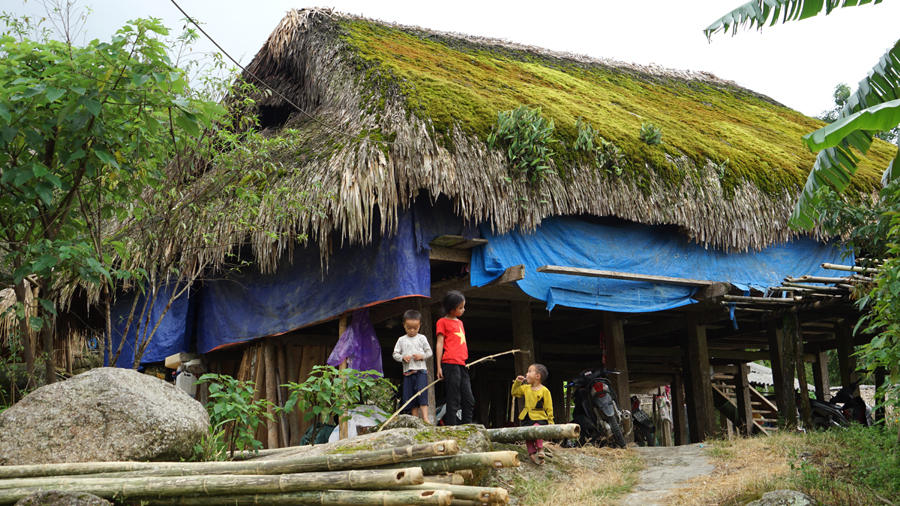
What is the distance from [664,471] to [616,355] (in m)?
2.90

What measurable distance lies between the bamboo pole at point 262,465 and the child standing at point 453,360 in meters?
2.49

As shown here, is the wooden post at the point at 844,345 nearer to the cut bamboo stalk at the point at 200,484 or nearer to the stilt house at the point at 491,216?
the stilt house at the point at 491,216

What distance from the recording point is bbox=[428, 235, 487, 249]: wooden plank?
22.6 feet

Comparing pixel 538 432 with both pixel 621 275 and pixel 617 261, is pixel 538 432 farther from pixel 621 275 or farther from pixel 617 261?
pixel 617 261

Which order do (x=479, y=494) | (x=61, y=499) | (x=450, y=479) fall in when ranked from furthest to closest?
(x=450, y=479)
(x=479, y=494)
(x=61, y=499)

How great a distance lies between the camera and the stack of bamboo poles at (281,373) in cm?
828

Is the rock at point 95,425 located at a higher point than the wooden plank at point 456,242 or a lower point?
lower

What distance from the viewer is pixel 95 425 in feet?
13.2

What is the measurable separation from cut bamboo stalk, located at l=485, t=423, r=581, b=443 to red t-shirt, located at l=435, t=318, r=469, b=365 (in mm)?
999

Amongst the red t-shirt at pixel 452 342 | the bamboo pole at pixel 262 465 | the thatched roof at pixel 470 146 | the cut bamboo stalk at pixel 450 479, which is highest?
the thatched roof at pixel 470 146

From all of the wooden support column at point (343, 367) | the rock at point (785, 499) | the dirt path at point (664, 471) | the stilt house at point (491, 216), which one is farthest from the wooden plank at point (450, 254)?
the rock at point (785, 499)

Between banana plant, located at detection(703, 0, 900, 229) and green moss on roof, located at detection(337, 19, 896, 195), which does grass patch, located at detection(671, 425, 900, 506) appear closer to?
banana plant, located at detection(703, 0, 900, 229)

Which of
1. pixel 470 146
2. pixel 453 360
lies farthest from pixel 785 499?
pixel 470 146

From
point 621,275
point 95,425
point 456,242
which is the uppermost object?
point 456,242
